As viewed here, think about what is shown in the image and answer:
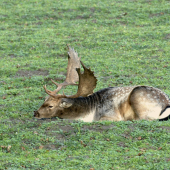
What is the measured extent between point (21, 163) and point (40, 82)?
6.45m

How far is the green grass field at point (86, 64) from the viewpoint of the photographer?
683 cm

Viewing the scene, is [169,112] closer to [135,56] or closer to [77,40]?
[135,56]

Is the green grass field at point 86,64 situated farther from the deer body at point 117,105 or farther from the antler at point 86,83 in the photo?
the antler at point 86,83

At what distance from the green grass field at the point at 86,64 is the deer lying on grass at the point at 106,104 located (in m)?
Result: 0.57

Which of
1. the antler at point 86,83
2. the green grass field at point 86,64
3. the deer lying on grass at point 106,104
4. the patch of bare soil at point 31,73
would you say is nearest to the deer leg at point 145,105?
the deer lying on grass at point 106,104

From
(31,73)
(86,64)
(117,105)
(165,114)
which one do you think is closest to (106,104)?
(117,105)

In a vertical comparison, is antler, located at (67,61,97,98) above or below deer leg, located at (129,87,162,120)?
above

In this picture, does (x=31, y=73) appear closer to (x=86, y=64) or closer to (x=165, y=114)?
(x=86, y=64)

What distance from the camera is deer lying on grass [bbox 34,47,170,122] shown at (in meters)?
8.92

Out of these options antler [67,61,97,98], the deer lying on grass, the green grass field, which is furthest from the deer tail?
antler [67,61,97,98]

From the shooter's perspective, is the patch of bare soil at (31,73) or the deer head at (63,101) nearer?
the deer head at (63,101)

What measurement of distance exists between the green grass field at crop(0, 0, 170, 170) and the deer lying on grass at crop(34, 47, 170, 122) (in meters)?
0.57

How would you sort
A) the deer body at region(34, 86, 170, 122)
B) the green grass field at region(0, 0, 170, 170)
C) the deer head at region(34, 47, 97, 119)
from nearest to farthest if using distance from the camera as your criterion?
1. the green grass field at region(0, 0, 170, 170)
2. the deer body at region(34, 86, 170, 122)
3. the deer head at region(34, 47, 97, 119)

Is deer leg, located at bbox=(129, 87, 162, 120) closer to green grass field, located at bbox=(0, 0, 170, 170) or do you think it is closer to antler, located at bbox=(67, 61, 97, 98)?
green grass field, located at bbox=(0, 0, 170, 170)
